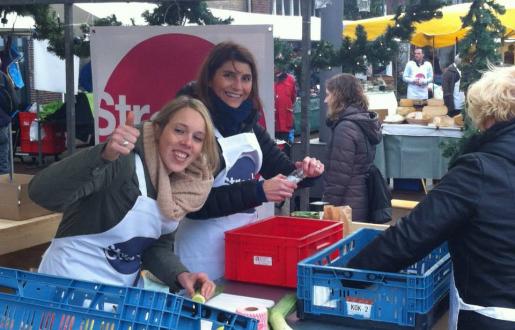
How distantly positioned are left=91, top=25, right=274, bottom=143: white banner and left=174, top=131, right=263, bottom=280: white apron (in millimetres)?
952

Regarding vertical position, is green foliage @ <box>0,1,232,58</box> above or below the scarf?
above

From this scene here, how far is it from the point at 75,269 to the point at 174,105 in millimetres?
673

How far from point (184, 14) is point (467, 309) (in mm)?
2998

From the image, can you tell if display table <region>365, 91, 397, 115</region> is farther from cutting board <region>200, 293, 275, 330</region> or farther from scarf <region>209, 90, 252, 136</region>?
cutting board <region>200, 293, 275, 330</region>

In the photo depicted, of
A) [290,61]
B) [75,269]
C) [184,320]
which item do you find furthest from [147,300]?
[290,61]

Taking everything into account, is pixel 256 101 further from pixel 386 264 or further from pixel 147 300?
pixel 147 300

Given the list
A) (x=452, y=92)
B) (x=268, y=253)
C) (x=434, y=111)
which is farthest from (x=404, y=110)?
(x=268, y=253)

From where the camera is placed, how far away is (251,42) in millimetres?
3752

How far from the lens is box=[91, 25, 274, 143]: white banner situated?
404 centimetres

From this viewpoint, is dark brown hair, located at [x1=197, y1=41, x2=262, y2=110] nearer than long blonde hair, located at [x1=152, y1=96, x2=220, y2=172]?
No

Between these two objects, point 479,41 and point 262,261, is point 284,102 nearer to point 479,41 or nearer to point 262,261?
Answer: point 479,41

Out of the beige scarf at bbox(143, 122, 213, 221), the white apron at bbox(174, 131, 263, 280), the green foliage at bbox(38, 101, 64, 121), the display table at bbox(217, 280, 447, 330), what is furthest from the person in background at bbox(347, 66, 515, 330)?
the green foliage at bbox(38, 101, 64, 121)

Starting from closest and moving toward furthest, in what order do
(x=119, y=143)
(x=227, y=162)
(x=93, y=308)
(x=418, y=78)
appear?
(x=93, y=308) → (x=119, y=143) → (x=227, y=162) → (x=418, y=78)

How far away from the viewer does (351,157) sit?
214 inches
